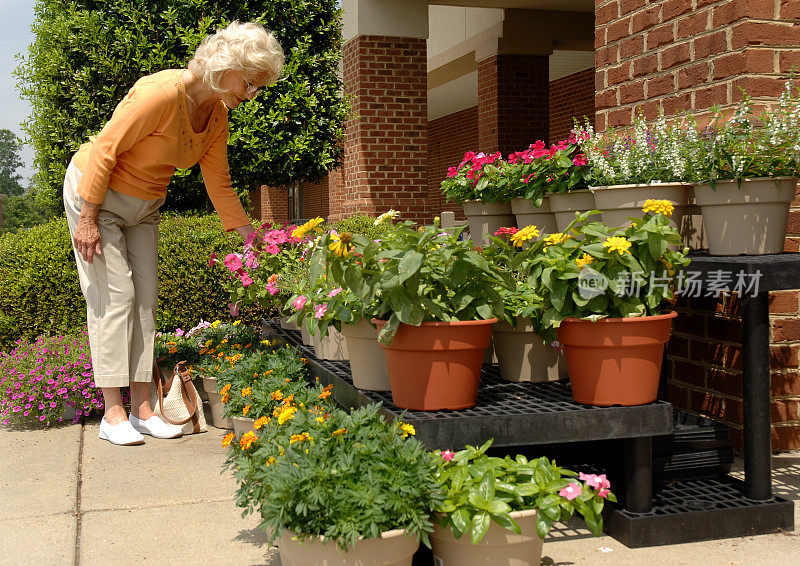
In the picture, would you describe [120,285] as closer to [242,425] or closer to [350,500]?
[242,425]

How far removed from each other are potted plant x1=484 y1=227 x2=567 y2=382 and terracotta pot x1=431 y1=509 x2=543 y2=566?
2.35 ft

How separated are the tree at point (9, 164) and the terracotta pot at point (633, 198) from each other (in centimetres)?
10981

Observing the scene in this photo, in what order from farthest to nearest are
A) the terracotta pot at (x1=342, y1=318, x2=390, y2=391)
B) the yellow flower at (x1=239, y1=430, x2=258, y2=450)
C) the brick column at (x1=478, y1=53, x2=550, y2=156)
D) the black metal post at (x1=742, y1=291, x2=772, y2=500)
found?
the brick column at (x1=478, y1=53, x2=550, y2=156) → the terracotta pot at (x1=342, y1=318, x2=390, y2=391) → the black metal post at (x1=742, y1=291, x2=772, y2=500) → the yellow flower at (x1=239, y1=430, x2=258, y2=450)

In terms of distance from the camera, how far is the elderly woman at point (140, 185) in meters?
3.41

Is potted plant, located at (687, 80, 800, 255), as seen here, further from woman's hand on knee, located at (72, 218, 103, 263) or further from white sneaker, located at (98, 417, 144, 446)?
white sneaker, located at (98, 417, 144, 446)

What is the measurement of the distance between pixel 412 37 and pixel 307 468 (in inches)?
291

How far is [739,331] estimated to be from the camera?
3.23 m

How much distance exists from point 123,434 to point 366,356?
1.67 m

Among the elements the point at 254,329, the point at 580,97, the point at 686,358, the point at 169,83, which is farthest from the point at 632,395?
the point at 580,97

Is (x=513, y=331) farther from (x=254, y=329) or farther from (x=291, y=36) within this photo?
(x=291, y=36)

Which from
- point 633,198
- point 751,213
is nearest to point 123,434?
point 633,198

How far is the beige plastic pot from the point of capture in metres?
3.71

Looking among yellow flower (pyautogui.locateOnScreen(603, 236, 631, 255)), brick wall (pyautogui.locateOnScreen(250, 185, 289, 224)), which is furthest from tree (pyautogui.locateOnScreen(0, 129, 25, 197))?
yellow flower (pyautogui.locateOnScreen(603, 236, 631, 255))

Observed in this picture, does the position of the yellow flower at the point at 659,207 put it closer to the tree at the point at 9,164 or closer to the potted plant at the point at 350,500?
the potted plant at the point at 350,500
